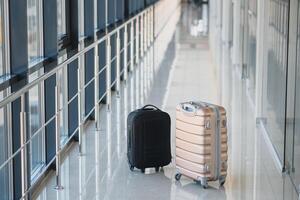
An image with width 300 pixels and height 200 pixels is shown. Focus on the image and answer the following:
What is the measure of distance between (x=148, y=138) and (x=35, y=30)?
57 centimetres

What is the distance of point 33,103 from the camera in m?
2.79

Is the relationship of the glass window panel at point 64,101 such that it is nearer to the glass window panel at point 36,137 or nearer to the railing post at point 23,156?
the glass window panel at point 36,137

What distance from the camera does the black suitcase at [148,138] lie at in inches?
112

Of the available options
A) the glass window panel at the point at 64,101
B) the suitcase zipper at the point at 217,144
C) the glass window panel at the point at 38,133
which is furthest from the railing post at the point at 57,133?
the glass window panel at the point at 64,101

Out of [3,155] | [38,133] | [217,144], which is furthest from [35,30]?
[217,144]

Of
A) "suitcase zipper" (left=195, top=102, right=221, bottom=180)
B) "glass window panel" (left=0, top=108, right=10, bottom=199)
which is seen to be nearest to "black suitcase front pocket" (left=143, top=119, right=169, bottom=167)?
"suitcase zipper" (left=195, top=102, right=221, bottom=180)

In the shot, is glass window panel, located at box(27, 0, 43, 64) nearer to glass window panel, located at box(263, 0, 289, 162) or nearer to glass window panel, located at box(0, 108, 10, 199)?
glass window panel, located at box(0, 108, 10, 199)

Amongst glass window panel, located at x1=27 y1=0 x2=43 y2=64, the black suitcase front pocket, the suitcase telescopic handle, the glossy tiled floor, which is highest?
glass window panel, located at x1=27 y1=0 x2=43 y2=64

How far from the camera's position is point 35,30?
113 inches

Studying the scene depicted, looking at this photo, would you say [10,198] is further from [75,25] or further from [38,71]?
[75,25]

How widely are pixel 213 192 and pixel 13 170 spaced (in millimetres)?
687

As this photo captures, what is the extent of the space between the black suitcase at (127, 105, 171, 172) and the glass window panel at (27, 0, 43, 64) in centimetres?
41

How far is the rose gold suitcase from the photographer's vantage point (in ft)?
8.80

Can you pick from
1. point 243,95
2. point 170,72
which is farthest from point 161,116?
point 170,72
